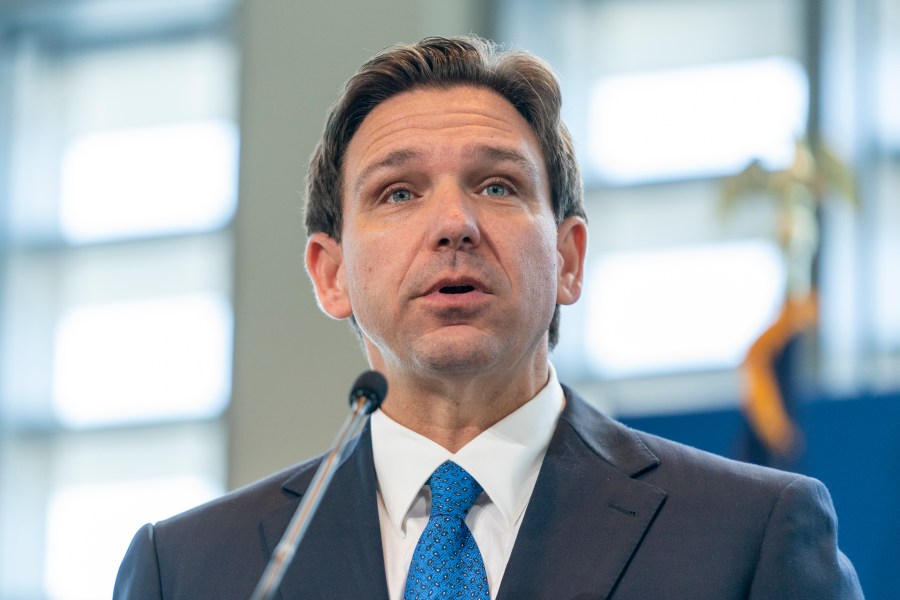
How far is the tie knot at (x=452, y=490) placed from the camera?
2182mm

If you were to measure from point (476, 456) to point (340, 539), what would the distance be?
228mm

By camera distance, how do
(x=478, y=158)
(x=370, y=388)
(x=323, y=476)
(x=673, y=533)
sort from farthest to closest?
(x=478, y=158) < (x=673, y=533) < (x=370, y=388) < (x=323, y=476)

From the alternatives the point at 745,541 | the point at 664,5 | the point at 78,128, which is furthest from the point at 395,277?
the point at 78,128

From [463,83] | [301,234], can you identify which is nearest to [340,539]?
[463,83]

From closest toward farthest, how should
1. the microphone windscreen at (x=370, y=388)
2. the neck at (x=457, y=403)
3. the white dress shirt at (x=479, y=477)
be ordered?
the microphone windscreen at (x=370, y=388)
the white dress shirt at (x=479, y=477)
the neck at (x=457, y=403)

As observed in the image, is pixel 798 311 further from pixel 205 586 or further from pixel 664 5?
pixel 205 586

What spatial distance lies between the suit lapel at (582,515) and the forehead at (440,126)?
433 millimetres

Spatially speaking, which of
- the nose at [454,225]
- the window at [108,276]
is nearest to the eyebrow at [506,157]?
the nose at [454,225]

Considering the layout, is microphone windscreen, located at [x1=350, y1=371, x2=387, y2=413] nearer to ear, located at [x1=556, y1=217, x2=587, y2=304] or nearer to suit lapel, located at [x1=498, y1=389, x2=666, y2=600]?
suit lapel, located at [x1=498, y1=389, x2=666, y2=600]

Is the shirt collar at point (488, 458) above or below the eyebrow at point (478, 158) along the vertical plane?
below

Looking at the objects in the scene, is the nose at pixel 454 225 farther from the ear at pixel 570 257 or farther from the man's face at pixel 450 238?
the ear at pixel 570 257

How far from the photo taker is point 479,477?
7.30 feet

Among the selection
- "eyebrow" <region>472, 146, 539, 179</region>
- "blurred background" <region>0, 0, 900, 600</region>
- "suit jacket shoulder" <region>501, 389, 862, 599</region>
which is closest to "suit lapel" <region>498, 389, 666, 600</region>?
"suit jacket shoulder" <region>501, 389, 862, 599</region>

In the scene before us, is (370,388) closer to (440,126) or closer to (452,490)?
(452,490)
